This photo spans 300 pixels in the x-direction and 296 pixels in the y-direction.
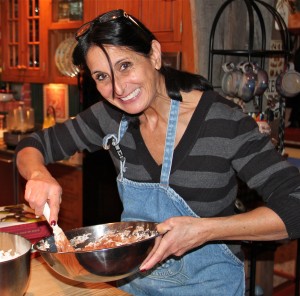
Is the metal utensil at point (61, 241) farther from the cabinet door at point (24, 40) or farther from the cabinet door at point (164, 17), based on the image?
the cabinet door at point (24, 40)

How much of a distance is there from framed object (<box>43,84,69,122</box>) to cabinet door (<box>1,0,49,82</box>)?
251 millimetres

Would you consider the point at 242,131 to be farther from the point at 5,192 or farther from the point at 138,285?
the point at 5,192

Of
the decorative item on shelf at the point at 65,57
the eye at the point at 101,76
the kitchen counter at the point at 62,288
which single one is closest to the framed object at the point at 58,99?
the decorative item on shelf at the point at 65,57

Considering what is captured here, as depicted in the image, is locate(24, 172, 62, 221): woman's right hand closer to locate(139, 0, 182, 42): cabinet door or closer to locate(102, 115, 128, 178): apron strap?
locate(102, 115, 128, 178): apron strap

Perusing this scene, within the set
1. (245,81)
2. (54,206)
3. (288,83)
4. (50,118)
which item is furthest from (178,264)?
(50,118)

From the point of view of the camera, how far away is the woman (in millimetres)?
1237

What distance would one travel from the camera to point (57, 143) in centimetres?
171

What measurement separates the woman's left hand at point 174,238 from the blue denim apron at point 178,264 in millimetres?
214

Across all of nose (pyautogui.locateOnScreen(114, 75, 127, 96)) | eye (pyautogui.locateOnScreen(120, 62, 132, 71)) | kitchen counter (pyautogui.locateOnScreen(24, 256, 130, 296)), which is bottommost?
kitchen counter (pyautogui.locateOnScreen(24, 256, 130, 296))

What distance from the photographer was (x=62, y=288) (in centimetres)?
128

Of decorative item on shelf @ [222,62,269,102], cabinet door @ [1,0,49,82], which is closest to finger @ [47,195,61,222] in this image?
decorative item on shelf @ [222,62,269,102]

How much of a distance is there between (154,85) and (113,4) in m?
2.01

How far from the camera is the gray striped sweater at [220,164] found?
1.25 m

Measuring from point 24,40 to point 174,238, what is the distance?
3.70 metres
